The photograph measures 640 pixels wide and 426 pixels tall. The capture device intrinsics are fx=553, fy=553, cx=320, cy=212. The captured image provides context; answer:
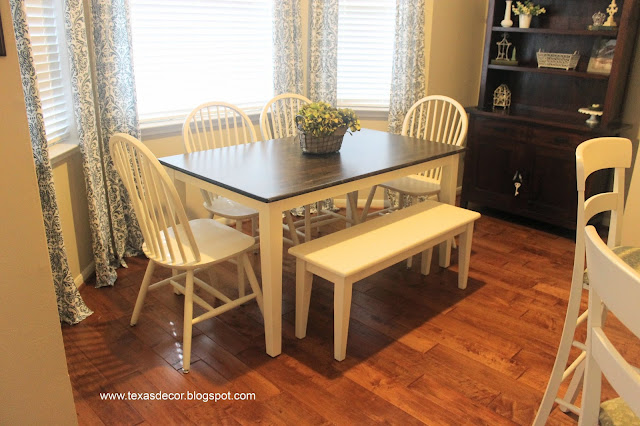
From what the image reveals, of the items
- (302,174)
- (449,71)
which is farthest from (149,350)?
(449,71)

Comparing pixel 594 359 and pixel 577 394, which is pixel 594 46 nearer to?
pixel 577 394

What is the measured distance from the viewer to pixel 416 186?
3.34m

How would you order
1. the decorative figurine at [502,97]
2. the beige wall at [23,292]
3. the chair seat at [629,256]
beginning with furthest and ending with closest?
the decorative figurine at [502,97] → the chair seat at [629,256] → the beige wall at [23,292]

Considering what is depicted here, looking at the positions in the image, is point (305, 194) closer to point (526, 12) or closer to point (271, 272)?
point (271, 272)

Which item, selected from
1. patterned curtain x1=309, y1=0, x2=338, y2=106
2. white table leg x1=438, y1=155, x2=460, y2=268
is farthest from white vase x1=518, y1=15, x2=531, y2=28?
white table leg x1=438, y1=155, x2=460, y2=268

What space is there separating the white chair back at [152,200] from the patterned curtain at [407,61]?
221 cm

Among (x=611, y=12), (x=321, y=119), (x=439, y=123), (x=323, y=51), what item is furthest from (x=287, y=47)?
(x=611, y=12)

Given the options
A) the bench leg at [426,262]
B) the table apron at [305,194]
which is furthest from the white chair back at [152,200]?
the bench leg at [426,262]

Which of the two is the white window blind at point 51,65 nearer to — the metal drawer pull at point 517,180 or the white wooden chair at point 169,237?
the white wooden chair at point 169,237

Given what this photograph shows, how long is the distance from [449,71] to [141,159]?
2.89 metres

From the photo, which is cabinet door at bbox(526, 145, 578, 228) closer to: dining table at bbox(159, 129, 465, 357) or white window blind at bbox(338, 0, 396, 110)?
dining table at bbox(159, 129, 465, 357)

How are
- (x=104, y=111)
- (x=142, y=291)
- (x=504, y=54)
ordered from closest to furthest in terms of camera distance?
(x=142, y=291) < (x=104, y=111) < (x=504, y=54)

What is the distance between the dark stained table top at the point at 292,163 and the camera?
2334mm

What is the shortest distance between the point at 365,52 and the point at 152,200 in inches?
96.6
